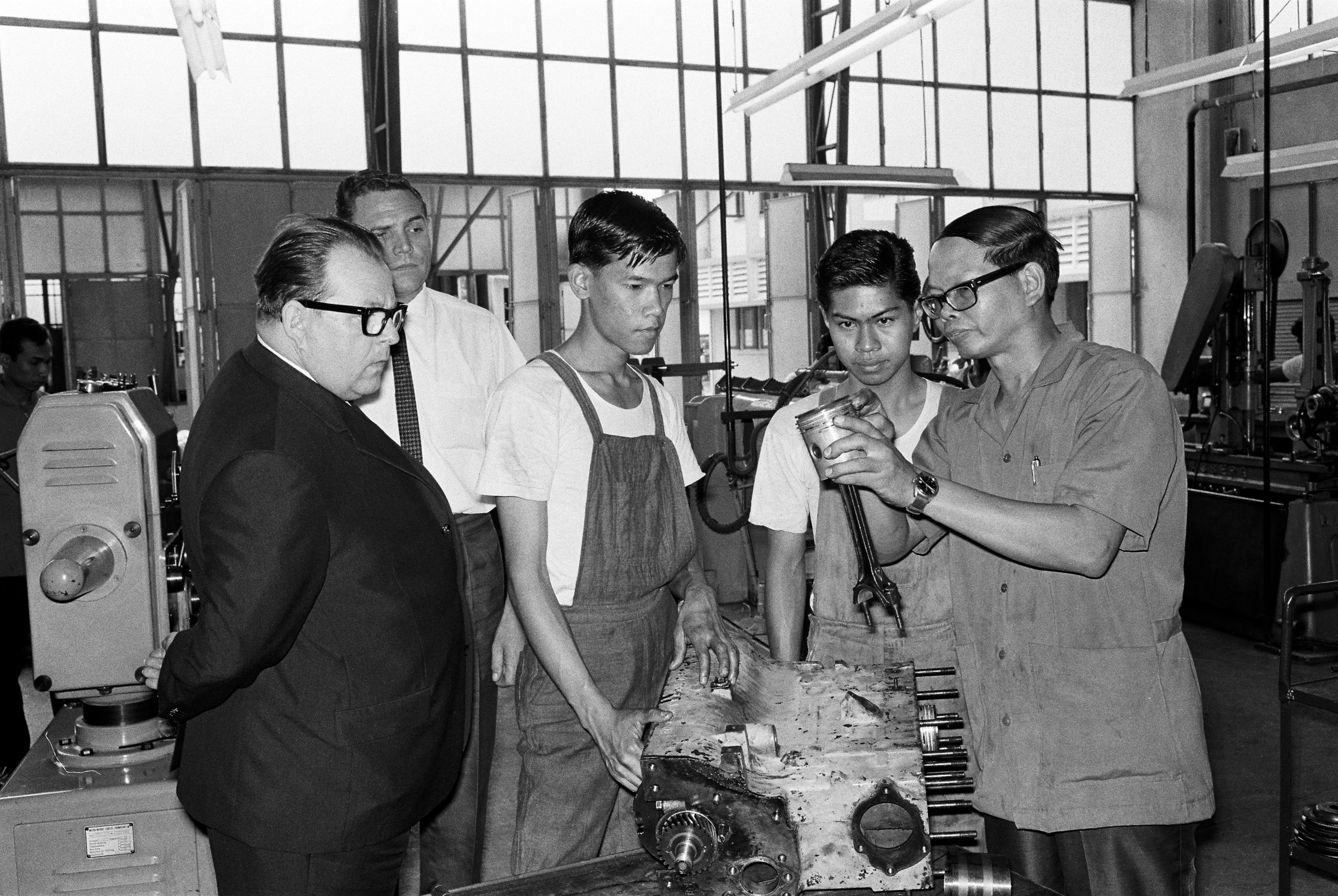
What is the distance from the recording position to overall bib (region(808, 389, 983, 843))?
79.7 inches

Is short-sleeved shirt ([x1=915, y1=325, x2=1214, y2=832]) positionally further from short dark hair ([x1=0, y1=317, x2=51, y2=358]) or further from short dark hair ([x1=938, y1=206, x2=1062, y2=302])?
short dark hair ([x1=0, y1=317, x2=51, y2=358])

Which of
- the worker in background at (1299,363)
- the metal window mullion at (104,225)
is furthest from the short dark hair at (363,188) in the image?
the metal window mullion at (104,225)

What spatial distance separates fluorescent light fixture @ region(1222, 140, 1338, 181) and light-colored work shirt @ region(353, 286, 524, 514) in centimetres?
432

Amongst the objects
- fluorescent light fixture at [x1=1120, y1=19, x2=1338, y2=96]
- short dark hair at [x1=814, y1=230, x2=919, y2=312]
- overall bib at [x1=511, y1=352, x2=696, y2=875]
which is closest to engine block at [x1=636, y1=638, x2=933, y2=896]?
overall bib at [x1=511, y1=352, x2=696, y2=875]

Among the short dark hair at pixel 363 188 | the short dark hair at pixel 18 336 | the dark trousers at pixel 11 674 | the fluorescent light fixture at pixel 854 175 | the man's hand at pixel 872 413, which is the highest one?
the fluorescent light fixture at pixel 854 175

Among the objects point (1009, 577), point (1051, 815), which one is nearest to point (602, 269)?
point (1009, 577)

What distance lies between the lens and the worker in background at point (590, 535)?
1.75 metres

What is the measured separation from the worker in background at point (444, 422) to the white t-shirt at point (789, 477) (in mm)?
618

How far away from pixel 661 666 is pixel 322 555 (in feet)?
2.28

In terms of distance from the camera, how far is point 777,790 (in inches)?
48.2

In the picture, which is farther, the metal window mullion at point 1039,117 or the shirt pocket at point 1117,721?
the metal window mullion at point 1039,117

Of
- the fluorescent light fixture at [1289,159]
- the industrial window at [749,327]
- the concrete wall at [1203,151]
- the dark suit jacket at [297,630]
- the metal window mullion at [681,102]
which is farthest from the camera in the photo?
the industrial window at [749,327]

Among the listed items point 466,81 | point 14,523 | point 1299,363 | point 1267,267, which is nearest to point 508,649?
point 14,523

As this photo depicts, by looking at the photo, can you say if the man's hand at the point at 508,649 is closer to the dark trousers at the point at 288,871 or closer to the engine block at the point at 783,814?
the dark trousers at the point at 288,871
